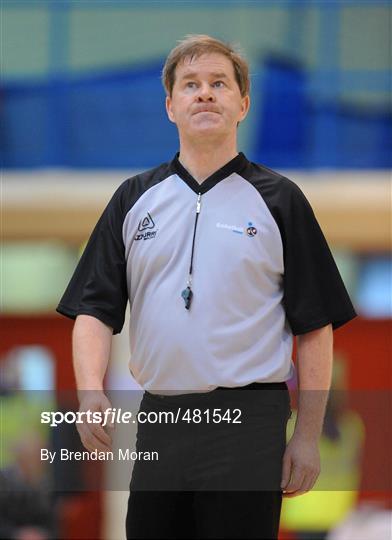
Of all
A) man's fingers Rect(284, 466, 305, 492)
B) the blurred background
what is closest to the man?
man's fingers Rect(284, 466, 305, 492)

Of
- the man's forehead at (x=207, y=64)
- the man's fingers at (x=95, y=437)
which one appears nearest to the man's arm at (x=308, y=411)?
the man's fingers at (x=95, y=437)

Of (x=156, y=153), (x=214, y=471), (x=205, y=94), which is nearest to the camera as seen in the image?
(x=214, y=471)

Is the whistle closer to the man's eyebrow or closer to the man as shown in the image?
the man

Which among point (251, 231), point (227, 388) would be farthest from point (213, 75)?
point (227, 388)

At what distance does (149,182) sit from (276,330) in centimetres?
48

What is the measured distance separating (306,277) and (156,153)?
225 inches

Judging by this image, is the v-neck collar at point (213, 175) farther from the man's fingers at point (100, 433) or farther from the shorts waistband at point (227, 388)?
the man's fingers at point (100, 433)

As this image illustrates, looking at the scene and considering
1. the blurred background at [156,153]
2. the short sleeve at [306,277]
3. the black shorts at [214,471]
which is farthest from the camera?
the blurred background at [156,153]

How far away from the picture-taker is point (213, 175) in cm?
272

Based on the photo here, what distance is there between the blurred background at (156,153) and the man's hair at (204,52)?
4.46 m

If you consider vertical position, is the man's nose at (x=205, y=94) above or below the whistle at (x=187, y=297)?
above

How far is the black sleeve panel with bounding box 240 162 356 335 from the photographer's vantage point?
2.65m

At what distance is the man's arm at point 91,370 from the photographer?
102 inches

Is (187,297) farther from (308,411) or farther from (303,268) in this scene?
(308,411)
